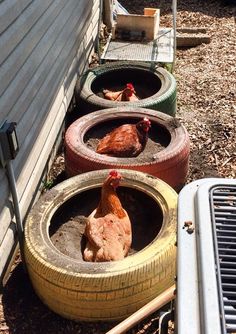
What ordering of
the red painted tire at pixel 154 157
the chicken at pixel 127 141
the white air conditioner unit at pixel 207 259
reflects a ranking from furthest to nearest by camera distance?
the chicken at pixel 127 141 < the red painted tire at pixel 154 157 < the white air conditioner unit at pixel 207 259

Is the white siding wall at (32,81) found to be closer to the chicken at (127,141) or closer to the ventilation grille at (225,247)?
the chicken at (127,141)

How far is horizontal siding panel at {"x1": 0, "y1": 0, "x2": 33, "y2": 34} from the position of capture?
347 cm

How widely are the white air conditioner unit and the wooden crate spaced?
622cm

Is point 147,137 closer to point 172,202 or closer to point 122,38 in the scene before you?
point 172,202

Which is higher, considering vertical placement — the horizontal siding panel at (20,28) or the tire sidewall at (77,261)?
the horizontal siding panel at (20,28)

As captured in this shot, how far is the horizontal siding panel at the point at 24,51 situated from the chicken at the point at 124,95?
3.94 ft

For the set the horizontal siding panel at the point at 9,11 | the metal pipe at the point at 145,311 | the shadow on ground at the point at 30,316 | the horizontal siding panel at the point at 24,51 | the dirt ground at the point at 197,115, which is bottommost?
the dirt ground at the point at 197,115

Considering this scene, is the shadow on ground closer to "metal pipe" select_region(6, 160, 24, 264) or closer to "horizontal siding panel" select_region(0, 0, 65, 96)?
"metal pipe" select_region(6, 160, 24, 264)

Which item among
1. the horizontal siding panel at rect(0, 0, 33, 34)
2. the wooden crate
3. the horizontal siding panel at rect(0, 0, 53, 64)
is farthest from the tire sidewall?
the wooden crate

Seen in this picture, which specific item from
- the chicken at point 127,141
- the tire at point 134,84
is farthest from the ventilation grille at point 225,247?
the tire at point 134,84

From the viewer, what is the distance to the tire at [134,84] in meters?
5.46

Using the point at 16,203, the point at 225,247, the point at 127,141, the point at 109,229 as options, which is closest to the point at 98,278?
the point at 109,229

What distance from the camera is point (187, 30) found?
9289 mm

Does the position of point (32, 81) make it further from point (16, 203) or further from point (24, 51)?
point (16, 203)
